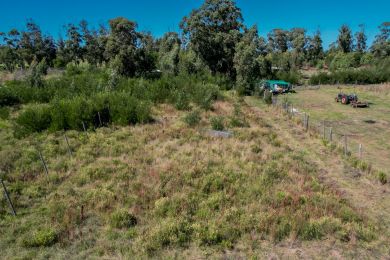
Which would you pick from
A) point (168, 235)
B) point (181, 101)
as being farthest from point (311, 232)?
point (181, 101)

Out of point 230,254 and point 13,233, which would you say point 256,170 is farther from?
point 13,233

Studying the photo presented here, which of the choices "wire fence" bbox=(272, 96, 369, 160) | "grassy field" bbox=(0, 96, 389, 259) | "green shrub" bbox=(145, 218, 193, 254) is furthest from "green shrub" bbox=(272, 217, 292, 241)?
"wire fence" bbox=(272, 96, 369, 160)

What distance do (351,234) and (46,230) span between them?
8.50 m

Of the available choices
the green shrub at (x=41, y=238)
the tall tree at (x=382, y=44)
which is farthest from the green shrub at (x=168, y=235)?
the tall tree at (x=382, y=44)

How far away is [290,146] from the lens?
1686 cm

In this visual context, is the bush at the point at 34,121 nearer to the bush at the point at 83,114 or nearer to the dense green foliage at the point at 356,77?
the bush at the point at 83,114

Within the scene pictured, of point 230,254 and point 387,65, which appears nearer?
point 230,254

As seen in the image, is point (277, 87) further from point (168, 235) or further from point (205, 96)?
point (168, 235)

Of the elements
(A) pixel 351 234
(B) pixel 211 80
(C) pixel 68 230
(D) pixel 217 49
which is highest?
(D) pixel 217 49

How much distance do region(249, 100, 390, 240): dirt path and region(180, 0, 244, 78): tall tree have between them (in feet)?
79.8

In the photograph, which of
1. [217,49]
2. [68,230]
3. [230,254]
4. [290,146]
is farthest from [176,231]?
[217,49]

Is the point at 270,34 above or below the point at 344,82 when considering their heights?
above

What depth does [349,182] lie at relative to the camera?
12.3 metres

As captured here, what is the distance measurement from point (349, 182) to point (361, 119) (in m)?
15.5
